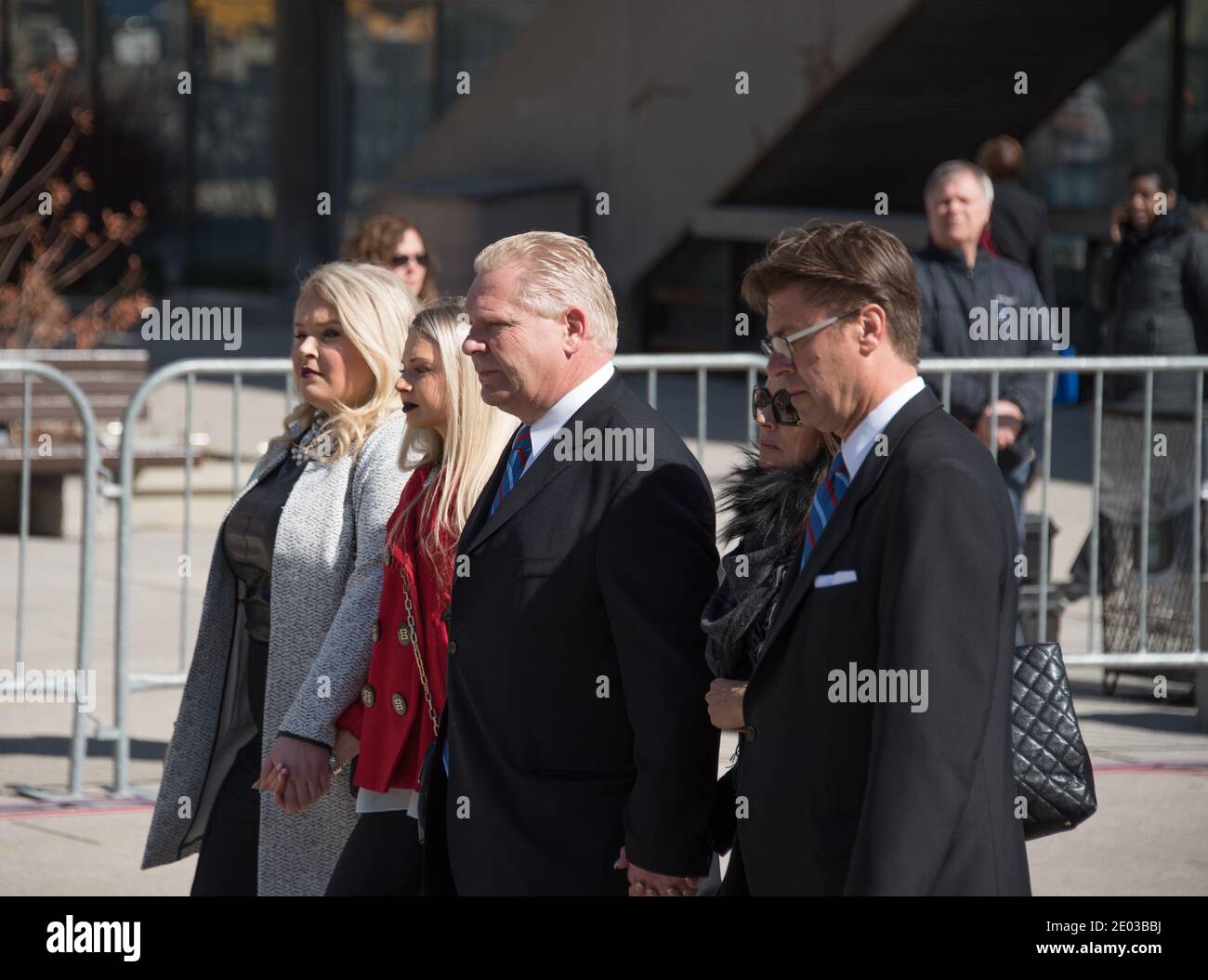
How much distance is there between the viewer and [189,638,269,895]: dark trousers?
4.48 meters

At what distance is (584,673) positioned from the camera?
3443 millimetres

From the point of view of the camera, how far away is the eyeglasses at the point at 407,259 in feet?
24.1

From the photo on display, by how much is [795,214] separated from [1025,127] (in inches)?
84.8

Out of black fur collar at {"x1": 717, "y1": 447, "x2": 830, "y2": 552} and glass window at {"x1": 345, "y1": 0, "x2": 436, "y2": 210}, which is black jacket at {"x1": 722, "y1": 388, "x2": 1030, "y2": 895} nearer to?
black fur collar at {"x1": 717, "y1": 447, "x2": 830, "y2": 552}

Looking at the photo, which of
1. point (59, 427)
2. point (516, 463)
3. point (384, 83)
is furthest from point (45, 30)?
point (516, 463)

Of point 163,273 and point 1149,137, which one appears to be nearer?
point 1149,137

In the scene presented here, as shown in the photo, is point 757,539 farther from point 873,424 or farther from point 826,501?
point 873,424

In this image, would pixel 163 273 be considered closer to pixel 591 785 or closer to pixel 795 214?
pixel 795 214

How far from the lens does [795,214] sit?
15953 millimetres

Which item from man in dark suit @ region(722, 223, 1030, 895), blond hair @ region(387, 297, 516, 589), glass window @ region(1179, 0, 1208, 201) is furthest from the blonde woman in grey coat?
glass window @ region(1179, 0, 1208, 201)

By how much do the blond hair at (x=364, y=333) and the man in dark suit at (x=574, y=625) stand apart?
916mm

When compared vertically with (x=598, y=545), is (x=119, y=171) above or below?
above

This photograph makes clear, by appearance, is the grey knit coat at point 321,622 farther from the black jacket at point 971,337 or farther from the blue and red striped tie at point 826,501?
the black jacket at point 971,337
